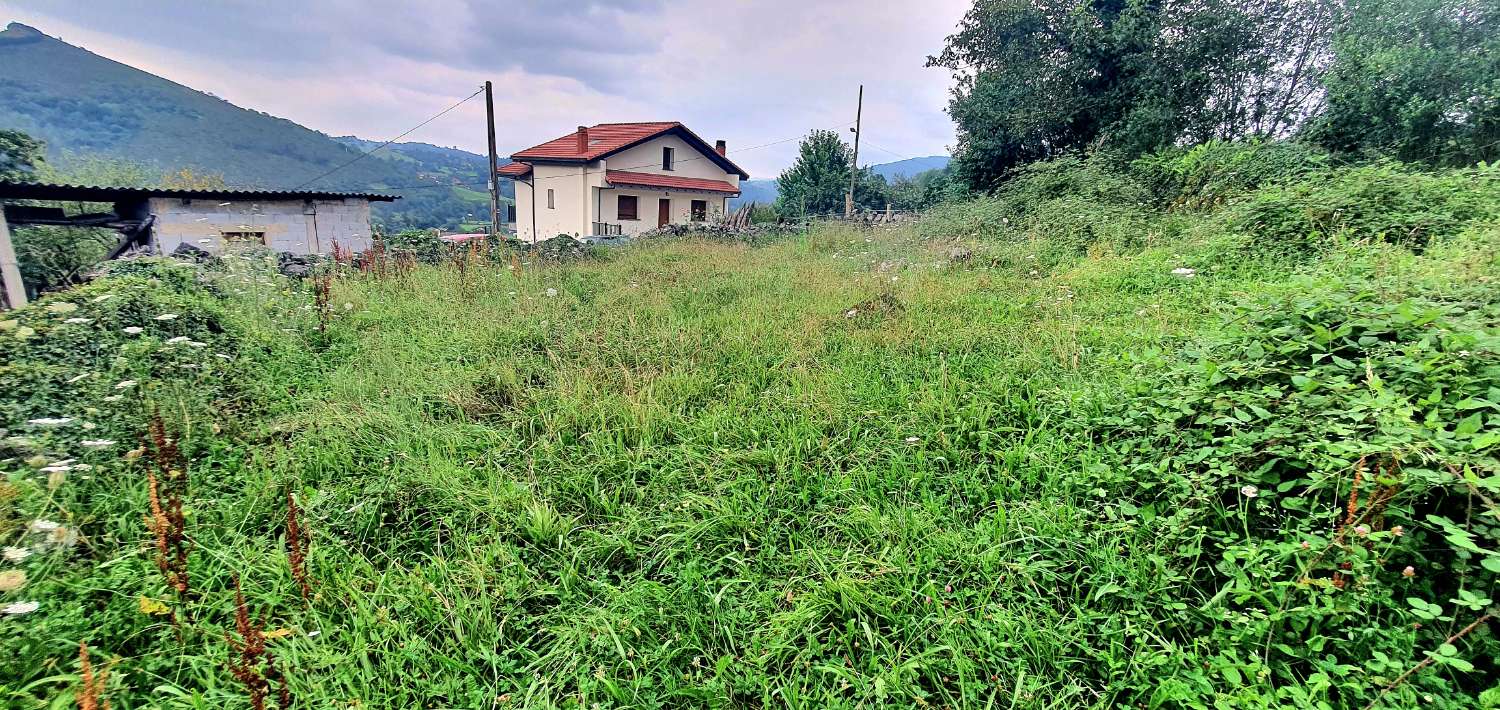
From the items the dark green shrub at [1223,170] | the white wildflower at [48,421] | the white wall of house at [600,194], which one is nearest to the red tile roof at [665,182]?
the white wall of house at [600,194]

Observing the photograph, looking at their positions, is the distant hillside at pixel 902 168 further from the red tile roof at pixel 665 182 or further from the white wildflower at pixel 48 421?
the white wildflower at pixel 48 421

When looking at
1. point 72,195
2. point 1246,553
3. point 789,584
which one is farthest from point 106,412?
point 72,195

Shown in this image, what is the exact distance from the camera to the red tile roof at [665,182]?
19.3 meters

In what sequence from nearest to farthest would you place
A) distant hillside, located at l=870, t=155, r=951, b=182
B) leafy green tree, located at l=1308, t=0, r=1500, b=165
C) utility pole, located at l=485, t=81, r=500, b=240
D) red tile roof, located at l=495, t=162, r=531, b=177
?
leafy green tree, located at l=1308, t=0, r=1500, b=165, utility pole, located at l=485, t=81, r=500, b=240, red tile roof, located at l=495, t=162, r=531, b=177, distant hillside, located at l=870, t=155, r=951, b=182

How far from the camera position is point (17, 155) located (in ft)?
37.3

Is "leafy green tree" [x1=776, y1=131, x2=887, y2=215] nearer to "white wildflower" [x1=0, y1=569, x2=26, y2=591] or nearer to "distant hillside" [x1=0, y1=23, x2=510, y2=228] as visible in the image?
"distant hillside" [x1=0, y1=23, x2=510, y2=228]

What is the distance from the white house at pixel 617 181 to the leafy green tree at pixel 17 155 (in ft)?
36.7

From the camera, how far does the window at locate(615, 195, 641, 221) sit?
20250 millimetres

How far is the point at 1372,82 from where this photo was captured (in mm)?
8992

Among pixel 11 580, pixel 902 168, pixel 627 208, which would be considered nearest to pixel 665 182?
pixel 627 208

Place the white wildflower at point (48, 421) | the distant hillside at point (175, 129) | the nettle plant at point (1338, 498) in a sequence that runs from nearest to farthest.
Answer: the nettle plant at point (1338, 498) < the white wildflower at point (48, 421) < the distant hillside at point (175, 129)

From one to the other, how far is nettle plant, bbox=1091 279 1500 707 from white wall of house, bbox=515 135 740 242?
17153mm

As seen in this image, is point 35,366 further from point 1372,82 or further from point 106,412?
point 1372,82

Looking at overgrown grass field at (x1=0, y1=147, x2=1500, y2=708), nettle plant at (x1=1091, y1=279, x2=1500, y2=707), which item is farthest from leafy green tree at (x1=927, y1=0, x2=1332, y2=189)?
nettle plant at (x1=1091, y1=279, x2=1500, y2=707)
